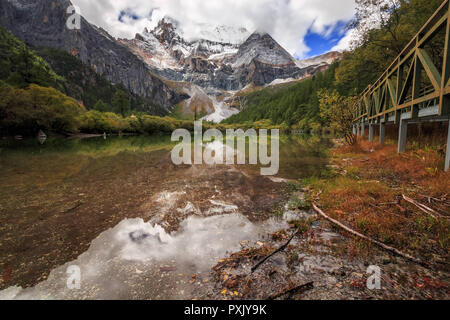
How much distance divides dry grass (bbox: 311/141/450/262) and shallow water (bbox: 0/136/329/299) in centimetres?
181

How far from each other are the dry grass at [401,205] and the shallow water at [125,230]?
181 cm

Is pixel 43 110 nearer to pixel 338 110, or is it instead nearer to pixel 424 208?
pixel 338 110

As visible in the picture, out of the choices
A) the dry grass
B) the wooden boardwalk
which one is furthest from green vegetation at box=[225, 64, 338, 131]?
the dry grass

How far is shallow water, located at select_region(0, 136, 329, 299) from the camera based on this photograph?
3467mm

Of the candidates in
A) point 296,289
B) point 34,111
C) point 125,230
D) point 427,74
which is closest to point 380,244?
point 296,289

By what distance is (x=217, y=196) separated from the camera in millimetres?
8148

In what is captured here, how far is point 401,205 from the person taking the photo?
5395mm

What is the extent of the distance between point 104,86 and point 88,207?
216 metres

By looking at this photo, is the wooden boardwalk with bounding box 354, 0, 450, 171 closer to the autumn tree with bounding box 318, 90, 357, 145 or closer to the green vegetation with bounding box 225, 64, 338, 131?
the autumn tree with bounding box 318, 90, 357, 145

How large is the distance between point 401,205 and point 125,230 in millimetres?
7522

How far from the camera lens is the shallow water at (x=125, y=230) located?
11.4 feet
